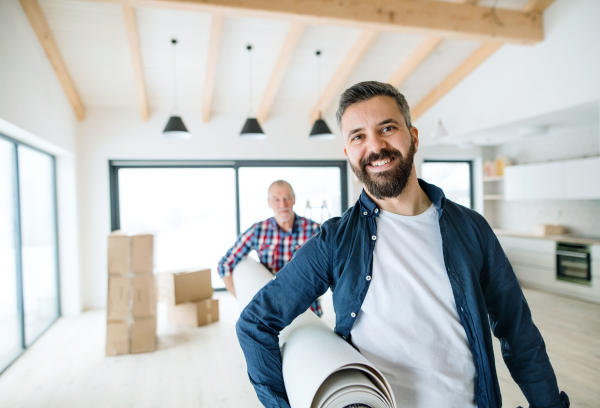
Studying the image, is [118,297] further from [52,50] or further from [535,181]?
[535,181]

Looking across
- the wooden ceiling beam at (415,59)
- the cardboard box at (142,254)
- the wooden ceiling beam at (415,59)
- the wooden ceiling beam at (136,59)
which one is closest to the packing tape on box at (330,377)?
the cardboard box at (142,254)

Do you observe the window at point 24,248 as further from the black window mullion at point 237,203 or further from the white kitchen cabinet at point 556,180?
the white kitchen cabinet at point 556,180

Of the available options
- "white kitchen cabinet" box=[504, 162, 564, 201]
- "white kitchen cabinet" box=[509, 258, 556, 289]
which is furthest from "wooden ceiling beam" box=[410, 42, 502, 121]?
"white kitchen cabinet" box=[509, 258, 556, 289]

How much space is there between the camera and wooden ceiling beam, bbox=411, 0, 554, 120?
3.96 meters

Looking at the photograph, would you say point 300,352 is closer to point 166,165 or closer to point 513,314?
point 513,314

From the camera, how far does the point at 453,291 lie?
2.98 feet

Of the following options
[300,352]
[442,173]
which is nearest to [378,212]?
[300,352]

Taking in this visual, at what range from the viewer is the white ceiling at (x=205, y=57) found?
3779 mm

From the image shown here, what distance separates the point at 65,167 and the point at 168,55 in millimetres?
1975

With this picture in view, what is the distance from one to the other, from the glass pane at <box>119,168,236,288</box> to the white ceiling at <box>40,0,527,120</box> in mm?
1018

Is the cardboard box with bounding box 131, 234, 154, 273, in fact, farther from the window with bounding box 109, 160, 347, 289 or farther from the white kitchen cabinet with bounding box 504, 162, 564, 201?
the white kitchen cabinet with bounding box 504, 162, 564, 201

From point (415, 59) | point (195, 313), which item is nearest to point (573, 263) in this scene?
point (415, 59)

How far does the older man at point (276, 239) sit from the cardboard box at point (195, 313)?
6.52ft

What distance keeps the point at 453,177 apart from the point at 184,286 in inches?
205
